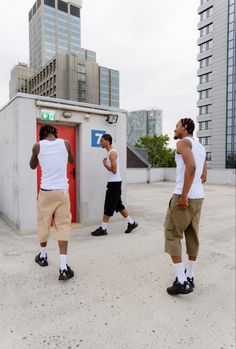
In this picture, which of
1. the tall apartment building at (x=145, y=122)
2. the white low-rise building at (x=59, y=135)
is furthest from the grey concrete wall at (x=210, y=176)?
the tall apartment building at (x=145, y=122)

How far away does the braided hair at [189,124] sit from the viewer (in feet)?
8.20

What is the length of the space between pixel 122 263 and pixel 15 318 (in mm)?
1541

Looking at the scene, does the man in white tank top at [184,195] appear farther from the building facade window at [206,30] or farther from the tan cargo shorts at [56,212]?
the building facade window at [206,30]

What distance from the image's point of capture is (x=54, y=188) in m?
2.78

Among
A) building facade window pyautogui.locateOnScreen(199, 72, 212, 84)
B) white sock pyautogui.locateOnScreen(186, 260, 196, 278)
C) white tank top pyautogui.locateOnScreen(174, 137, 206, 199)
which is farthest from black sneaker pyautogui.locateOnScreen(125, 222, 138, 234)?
building facade window pyautogui.locateOnScreen(199, 72, 212, 84)

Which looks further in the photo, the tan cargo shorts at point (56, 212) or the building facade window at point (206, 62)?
the building facade window at point (206, 62)

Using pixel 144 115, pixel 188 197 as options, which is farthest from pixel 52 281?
pixel 144 115

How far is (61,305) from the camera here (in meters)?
2.34

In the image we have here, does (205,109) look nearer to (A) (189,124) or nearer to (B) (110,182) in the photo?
(B) (110,182)

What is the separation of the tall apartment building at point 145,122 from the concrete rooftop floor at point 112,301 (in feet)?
244

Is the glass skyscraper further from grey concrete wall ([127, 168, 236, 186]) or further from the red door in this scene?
the red door

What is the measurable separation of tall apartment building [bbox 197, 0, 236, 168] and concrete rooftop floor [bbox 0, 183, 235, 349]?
41939 millimetres

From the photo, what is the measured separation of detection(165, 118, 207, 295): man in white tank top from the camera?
2330 millimetres

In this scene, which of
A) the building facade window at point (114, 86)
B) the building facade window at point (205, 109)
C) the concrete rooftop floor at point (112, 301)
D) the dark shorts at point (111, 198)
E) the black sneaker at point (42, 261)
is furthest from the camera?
the building facade window at point (114, 86)
